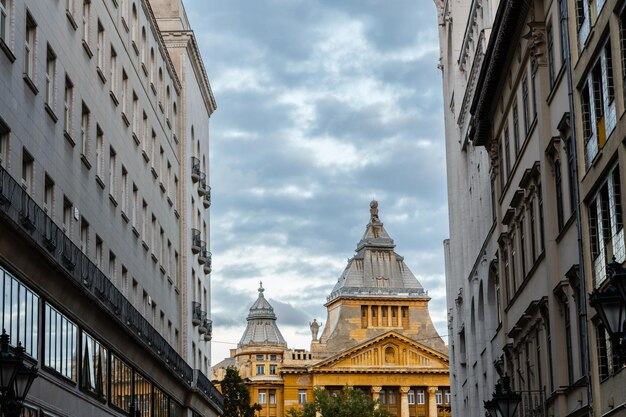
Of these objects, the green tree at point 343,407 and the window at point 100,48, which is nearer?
the window at point 100,48

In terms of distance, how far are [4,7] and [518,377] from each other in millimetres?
21120

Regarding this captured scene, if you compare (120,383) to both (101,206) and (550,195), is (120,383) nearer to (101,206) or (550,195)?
(101,206)

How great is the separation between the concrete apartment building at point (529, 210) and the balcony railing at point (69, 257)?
509 inches

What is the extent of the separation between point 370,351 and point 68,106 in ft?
393

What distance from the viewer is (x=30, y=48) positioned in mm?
34438

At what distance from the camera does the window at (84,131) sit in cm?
4150

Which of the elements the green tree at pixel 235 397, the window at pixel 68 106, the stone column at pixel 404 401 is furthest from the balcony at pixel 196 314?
the stone column at pixel 404 401

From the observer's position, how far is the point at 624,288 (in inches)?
672

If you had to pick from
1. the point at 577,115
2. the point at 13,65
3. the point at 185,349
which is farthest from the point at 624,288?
the point at 185,349

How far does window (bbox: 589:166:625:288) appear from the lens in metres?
26.3

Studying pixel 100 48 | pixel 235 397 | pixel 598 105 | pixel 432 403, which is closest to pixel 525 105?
pixel 598 105

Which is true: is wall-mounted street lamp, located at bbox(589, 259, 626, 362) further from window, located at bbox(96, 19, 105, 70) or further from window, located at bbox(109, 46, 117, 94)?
window, located at bbox(109, 46, 117, 94)

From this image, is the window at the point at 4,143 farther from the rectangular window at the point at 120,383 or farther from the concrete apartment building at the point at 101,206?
the rectangular window at the point at 120,383

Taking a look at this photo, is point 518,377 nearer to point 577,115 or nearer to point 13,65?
point 577,115
